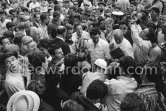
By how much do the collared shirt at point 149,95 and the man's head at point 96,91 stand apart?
1.31 ft

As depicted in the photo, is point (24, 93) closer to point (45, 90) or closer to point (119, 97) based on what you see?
point (45, 90)

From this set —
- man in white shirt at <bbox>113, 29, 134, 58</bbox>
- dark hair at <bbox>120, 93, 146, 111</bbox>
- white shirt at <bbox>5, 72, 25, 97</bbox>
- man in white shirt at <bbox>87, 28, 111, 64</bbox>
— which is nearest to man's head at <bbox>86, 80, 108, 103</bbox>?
dark hair at <bbox>120, 93, 146, 111</bbox>

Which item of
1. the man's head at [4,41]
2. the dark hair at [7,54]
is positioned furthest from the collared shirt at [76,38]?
the dark hair at [7,54]

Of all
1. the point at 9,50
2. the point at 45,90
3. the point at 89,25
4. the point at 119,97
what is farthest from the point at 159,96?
the point at 89,25

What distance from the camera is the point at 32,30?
6.24m

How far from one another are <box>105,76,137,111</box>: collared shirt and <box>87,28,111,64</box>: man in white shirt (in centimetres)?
207

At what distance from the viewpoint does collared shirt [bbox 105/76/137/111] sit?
3.22 meters

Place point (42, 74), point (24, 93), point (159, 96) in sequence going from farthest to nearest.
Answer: point (42, 74)
point (159, 96)
point (24, 93)

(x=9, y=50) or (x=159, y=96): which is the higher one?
(x=9, y=50)

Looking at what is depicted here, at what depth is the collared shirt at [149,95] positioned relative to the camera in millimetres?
2881

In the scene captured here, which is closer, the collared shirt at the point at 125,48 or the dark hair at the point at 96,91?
the dark hair at the point at 96,91

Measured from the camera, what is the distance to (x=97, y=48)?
5438mm

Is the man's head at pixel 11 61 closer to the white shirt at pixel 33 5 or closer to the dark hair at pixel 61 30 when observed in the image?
the dark hair at pixel 61 30

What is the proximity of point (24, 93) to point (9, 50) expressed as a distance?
4.73ft
